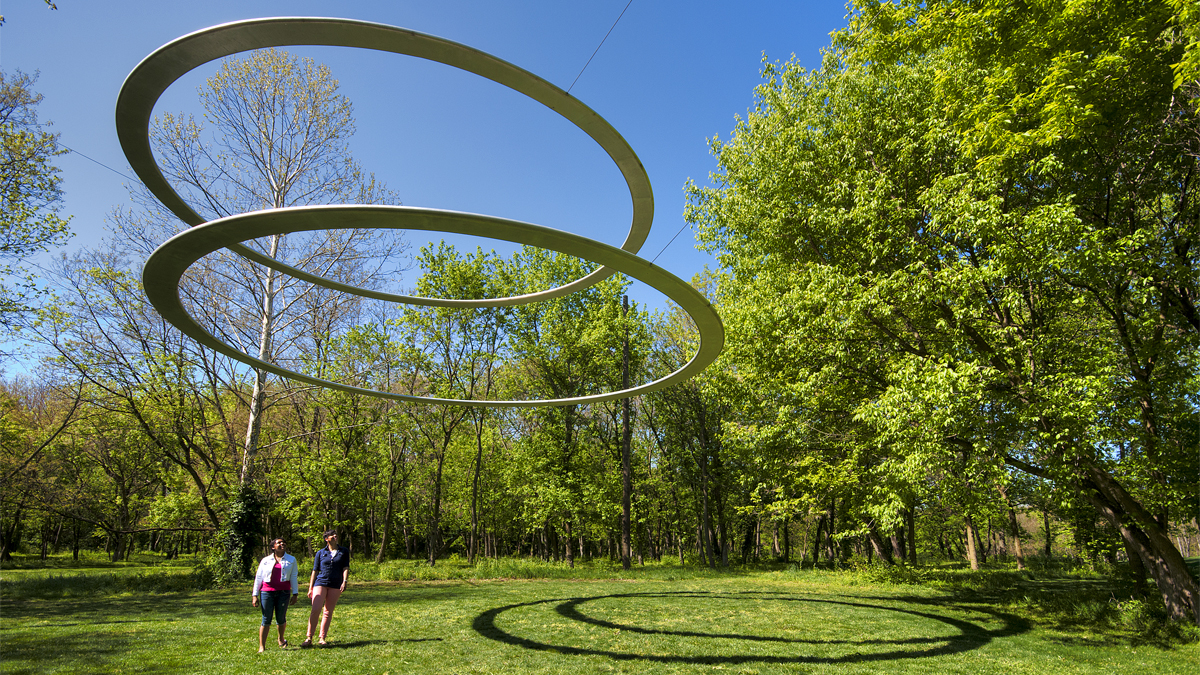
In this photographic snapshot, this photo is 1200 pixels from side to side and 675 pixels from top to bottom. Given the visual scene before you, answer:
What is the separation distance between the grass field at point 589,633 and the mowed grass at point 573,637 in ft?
0.14

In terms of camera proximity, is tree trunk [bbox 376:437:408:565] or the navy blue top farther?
tree trunk [bbox 376:437:408:565]

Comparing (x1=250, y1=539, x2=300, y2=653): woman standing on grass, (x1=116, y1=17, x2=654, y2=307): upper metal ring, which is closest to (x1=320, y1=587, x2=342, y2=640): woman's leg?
(x1=250, y1=539, x2=300, y2=653): woman standing on grass

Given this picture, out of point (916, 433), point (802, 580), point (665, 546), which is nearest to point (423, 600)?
point (916, 433)

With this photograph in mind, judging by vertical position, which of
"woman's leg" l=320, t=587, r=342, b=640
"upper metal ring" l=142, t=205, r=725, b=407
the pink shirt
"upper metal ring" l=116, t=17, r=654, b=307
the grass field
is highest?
"upper metal ring" l=116, t=17, r=654, b=307

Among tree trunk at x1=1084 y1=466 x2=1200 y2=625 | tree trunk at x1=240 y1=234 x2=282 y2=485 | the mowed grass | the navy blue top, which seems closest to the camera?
the mowed grass

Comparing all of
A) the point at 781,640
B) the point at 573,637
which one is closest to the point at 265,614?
the point at 573,637

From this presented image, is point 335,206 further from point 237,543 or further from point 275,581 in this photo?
point 237,543

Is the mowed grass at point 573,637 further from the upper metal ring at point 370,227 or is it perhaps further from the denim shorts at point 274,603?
the upper metal ring at point 370,227

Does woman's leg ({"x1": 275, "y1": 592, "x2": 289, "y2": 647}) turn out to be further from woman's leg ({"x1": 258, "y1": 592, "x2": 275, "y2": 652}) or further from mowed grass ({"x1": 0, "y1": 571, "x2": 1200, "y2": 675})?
mowed grass ({"x1": 0, "y1": 571, "x2": 1200, "y2": 675})

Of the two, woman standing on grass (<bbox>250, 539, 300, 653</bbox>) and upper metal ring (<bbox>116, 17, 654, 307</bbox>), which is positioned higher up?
upper metal ring (<bbox>116, 17, 654, 307</bbox>)

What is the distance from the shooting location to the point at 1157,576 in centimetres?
1121

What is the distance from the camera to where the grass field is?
7645 mm

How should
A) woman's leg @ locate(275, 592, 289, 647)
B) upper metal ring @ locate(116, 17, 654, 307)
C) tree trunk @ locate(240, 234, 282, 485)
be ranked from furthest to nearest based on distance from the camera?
1. tree trunk @ locate(240, 234, 282, 485)
2. woman's leg @ locate(275, 592, 289, 647)
3. upper metal ring @ locate(116, 17, 654, 307)

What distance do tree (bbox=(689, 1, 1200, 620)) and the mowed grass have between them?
3.06 meters
